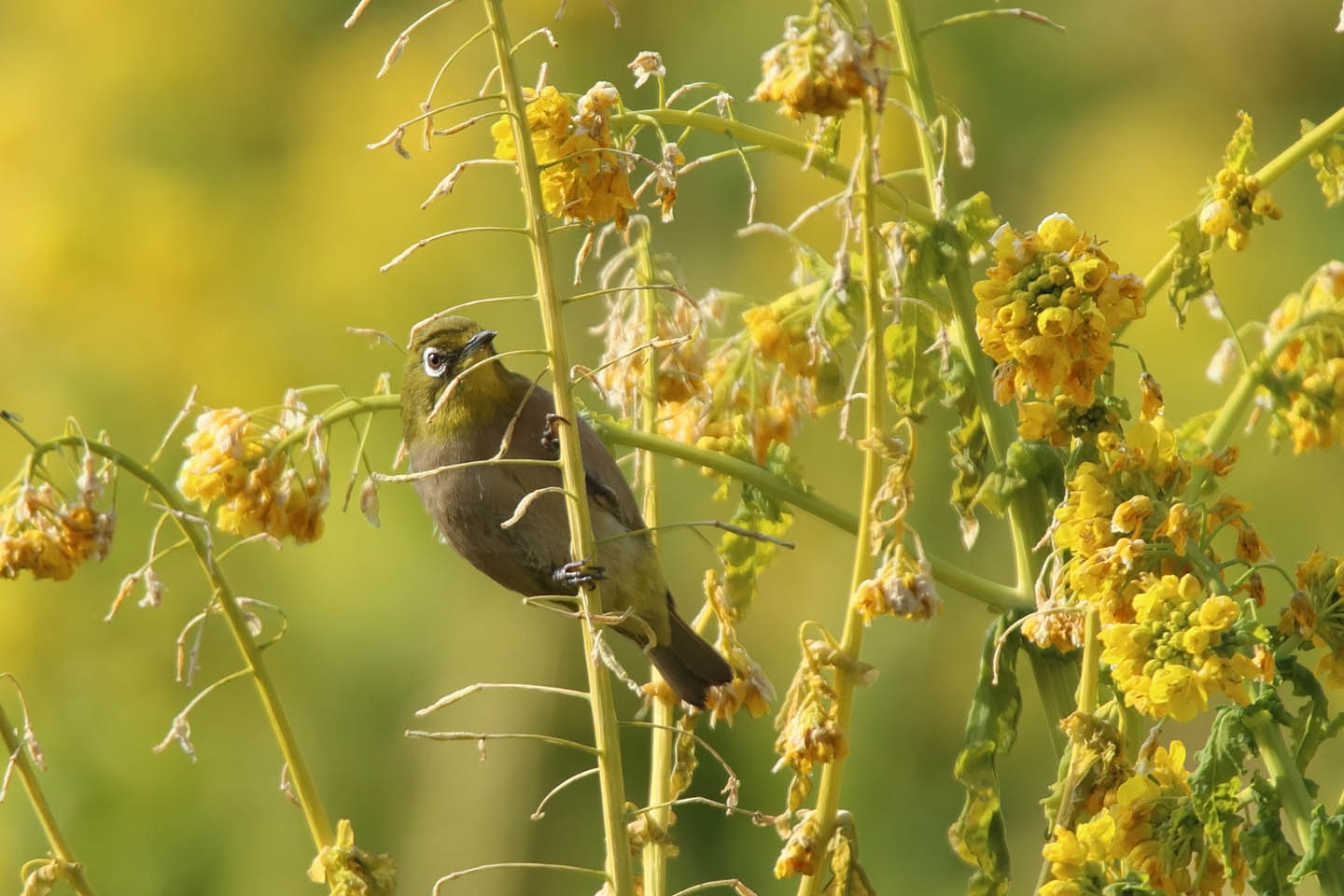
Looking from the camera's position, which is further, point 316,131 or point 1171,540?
point 316,131

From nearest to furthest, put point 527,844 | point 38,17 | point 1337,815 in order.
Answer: point 1337,815 → point 527,844 → point 38,17

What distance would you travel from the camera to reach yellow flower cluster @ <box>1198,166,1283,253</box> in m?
1.30

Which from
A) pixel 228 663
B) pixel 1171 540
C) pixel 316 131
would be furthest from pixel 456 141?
pixel 1171 540

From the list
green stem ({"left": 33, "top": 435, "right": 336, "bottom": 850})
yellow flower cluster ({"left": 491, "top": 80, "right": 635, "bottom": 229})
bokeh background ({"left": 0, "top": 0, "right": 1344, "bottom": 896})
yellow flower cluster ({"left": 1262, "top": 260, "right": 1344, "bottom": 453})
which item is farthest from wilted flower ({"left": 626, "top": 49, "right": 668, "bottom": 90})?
bokeh background ({"left": 0, "top": 0, "right": 1344, "bottom": 896})

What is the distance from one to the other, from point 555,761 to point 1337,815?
11.7 ft

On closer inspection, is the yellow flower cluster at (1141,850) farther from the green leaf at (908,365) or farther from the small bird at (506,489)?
the small bird at (506,489)

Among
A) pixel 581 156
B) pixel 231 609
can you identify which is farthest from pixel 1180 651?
pixel 231 609

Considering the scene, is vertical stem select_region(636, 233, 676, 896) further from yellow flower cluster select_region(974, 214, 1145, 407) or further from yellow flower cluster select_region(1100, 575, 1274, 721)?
yellow flower cluster select_region(1100, 575, 1274, 721)

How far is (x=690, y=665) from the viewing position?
1.76m

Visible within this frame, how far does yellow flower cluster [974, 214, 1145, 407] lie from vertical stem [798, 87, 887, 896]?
95 millimetres

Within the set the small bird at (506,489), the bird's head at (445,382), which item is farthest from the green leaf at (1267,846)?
the bird's head at (445,382)

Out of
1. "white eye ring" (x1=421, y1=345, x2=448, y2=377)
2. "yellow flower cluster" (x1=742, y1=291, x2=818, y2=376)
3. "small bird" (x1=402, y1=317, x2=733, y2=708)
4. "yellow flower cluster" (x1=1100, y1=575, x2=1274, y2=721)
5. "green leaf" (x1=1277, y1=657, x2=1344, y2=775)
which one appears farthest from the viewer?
"white eye ring" (x1=421, y1=345, x2=448, y2=377)

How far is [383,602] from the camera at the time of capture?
4.45m

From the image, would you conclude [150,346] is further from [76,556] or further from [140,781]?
[76,556]
